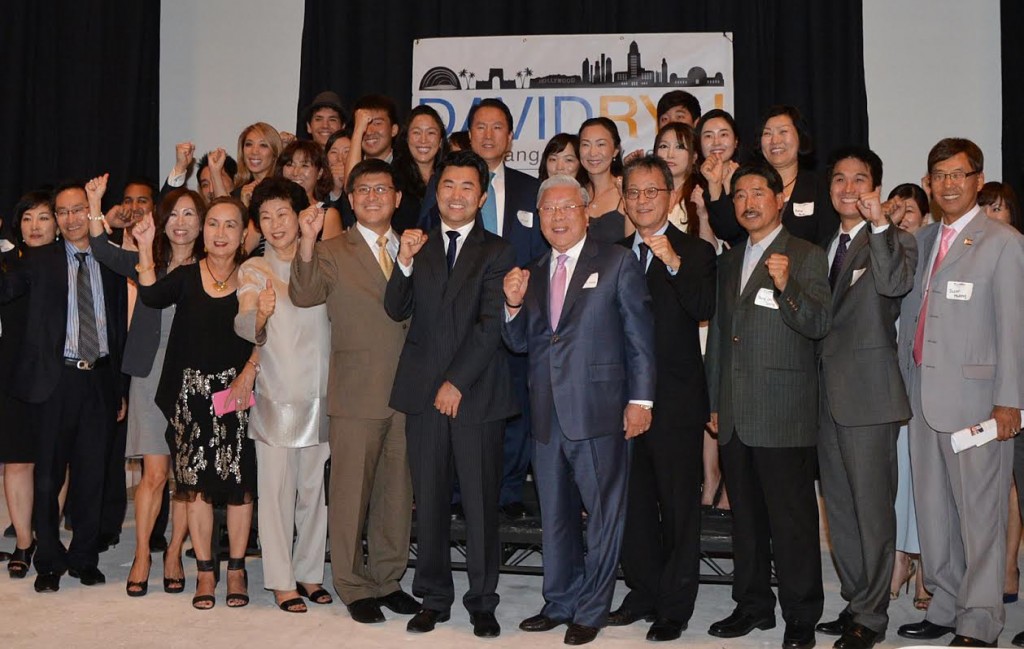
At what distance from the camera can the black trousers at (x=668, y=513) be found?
13.2 ft

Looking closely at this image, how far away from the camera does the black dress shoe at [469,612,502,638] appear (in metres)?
4.02

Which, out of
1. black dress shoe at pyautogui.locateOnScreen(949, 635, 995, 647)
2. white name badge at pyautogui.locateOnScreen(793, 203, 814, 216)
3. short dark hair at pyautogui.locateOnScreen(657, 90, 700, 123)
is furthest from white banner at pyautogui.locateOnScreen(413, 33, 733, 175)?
black dress shoe at pyautogui.locateOnScreen(949, 635, 995, 647)

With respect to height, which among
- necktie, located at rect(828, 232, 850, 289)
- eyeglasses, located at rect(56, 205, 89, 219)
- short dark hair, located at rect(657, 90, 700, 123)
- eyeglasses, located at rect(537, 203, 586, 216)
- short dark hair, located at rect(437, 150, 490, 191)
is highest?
short dark hair, located at rect(657, 90, 700, 123)

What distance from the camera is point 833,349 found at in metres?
3.99

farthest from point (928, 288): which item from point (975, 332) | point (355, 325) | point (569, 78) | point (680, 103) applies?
point (569, 78)

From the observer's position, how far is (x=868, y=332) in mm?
3934

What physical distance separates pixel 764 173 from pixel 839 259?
0.46 metres

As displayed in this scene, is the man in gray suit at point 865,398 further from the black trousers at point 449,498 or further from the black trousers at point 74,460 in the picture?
the black trousers at point 74,460

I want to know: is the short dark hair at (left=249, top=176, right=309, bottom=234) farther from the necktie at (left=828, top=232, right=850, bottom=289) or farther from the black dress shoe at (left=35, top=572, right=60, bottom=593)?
the necktie at (left=828, top=232, right=850, bottom=289)

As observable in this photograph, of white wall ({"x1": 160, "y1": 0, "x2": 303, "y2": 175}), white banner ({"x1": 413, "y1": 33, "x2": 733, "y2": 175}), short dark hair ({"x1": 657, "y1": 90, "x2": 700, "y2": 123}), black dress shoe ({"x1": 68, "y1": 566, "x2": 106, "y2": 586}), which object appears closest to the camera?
black dress shoe ({"x1": 68, "y1": 566, "x2": 106, "y2": 586})

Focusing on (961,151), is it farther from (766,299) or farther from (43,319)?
(43,319)

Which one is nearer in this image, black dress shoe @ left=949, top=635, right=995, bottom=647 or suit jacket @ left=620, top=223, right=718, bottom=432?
black dress shoe @ left=949, top=635, right=995, bottom=647

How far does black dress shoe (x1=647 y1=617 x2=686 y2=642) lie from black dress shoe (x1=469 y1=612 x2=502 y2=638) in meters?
0.59

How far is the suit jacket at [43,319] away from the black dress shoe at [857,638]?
3.41 metres
